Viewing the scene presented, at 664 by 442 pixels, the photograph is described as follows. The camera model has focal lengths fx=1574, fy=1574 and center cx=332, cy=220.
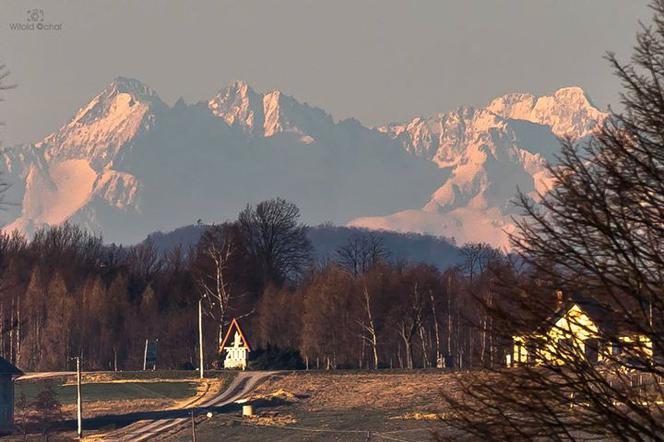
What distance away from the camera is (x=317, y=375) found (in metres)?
102

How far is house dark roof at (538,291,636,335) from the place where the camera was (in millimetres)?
20031

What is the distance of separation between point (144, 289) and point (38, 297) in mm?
14561

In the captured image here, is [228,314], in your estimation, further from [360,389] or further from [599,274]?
[599,274]

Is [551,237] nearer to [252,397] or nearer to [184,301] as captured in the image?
[252,397]

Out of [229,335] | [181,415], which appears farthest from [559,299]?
[229,335]

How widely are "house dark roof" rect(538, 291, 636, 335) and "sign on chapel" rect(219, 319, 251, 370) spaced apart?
9350cm

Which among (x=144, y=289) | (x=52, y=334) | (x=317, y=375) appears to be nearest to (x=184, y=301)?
(x=144, y=289)

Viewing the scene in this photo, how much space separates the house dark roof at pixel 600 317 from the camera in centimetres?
2003

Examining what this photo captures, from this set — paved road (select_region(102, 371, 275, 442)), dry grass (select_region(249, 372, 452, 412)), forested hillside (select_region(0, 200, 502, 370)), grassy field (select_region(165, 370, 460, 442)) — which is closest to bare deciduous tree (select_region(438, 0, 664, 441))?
grassy field (select_region(165, 370, 460, 442))

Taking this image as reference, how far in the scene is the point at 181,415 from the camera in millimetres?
88438

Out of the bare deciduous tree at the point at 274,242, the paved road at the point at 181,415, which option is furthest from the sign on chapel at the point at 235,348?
the bare deciduous tree at the point at 274,242

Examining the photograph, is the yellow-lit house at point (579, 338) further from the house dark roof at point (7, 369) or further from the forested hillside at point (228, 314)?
the forested hillside at point (228, 314)

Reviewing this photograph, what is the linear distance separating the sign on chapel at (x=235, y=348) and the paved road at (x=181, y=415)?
5.85 m

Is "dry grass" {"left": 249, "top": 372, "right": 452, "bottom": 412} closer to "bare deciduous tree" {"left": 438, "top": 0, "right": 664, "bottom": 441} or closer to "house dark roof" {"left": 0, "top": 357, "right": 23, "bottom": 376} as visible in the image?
"house dark roof" {"left": 0, "top": 357, "right": 23, "bottom": 376}
